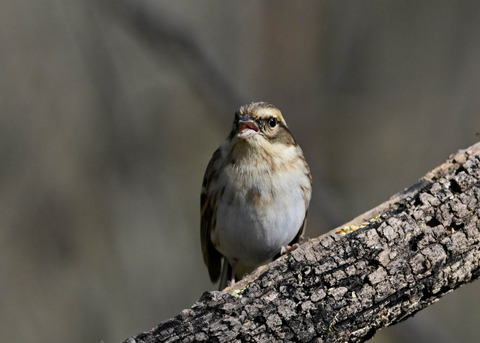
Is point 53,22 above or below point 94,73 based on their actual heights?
above

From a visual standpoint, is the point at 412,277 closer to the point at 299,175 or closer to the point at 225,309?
the point at 225,309

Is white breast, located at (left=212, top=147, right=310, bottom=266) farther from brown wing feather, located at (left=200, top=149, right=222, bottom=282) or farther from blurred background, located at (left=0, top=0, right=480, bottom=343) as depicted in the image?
blurred background, located at (left=0, top=0, right=480, bottom=343)

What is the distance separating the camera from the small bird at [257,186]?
5273mm

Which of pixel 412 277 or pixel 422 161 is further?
pixel 422 161

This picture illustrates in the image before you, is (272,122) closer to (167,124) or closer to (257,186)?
(257,186)

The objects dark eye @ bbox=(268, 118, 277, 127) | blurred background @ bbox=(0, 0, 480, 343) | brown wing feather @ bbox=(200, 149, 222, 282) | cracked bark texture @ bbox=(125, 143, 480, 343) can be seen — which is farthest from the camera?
blurred background @ bbox=(0, 0, 480, 343)

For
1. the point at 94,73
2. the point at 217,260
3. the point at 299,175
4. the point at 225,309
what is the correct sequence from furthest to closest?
the point at 94,73, the point at 217,260, the point at 299,175, the point at 225,309

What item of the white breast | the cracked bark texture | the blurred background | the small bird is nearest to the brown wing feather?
the small bird

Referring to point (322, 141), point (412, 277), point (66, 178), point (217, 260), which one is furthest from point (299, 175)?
point (66, 178)

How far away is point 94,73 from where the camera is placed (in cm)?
801

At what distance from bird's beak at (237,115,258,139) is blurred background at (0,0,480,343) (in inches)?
103

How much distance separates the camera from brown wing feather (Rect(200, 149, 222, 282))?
18.3ft

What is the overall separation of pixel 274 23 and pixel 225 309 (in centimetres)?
568

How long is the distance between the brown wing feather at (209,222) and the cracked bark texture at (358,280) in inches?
69.9
